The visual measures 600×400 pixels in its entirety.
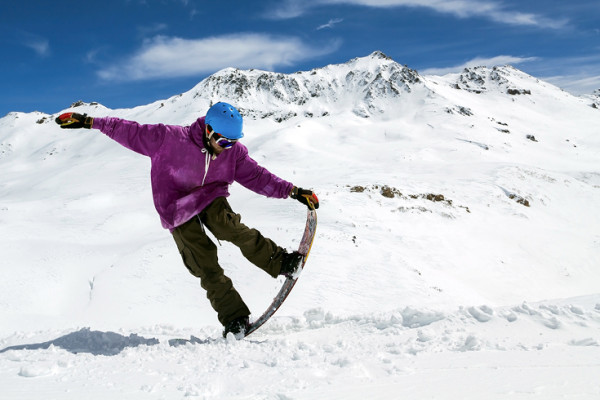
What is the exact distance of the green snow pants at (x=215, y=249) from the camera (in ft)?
15.6

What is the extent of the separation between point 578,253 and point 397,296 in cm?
1180

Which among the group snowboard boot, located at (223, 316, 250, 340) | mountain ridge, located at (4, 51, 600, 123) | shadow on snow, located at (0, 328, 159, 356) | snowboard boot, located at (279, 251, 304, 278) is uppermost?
mountain ridge, located at (4, 51, 600, 123)

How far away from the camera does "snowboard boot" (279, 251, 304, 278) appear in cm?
512

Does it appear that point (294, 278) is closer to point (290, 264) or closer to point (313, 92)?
point (290, 264)

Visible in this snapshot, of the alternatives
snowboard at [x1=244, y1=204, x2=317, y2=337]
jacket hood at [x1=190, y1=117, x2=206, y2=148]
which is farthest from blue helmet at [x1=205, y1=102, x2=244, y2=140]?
snowboard at [x1=244, y1=204, x2=317, y2=337]

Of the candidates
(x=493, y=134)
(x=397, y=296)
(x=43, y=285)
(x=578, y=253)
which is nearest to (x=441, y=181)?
(x=578, y=253)

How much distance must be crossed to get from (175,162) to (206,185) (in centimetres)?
42

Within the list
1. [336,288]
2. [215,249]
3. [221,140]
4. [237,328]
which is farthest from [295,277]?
[336,288]

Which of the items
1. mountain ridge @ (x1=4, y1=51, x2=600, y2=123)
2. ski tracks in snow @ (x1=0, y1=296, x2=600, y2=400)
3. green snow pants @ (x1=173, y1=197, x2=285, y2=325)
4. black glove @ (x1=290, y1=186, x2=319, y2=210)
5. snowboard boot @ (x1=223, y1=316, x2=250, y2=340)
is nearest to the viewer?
ski tracks in snow @ (x1=0, y1=296, x2=600, y2=400)

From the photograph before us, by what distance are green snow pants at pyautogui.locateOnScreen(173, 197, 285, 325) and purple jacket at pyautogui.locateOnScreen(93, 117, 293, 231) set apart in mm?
143

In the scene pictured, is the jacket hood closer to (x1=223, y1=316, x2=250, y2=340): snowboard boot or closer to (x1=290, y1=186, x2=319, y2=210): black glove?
(x1=290, y1=186, x2=319, y2=210): black glove

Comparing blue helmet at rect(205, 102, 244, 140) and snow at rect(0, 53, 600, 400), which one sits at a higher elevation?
blue helmet at rect(205, 102, 244, 140)

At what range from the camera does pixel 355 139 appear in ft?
149

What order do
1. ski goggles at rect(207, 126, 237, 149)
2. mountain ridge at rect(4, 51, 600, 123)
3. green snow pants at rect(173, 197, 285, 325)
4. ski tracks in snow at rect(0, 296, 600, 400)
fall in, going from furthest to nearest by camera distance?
mountain ridge at rect(4, 51, 600, 123) < green snow pants at rect(173, 197, 285, 325) < ski goggles at rect(207, 126, 237, 149) < ski tracks in snow at rect(0, 296, 600, 400)
